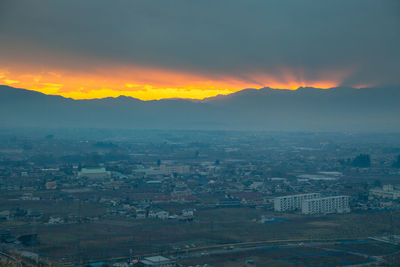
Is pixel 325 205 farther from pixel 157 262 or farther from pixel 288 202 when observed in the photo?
pixel 157 262

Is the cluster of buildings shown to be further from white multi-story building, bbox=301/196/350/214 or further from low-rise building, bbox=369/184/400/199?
low-rise building, bbox=369/184/400/199

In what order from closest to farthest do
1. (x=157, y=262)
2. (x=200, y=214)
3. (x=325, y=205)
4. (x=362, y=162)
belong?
(x=157, y=262) < (x=200, y=214) < (x=325, y=205) < (x=362, y=162)

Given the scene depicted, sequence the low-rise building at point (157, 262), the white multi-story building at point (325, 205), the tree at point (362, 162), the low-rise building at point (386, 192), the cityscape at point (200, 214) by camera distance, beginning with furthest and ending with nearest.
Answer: the tree at point (362, 162)
the low-rise building at point (386, 192)
the white multi-story building at point (325, 205)
the cityscape at point (200, 214)
the low-rise building at point (157, 262)

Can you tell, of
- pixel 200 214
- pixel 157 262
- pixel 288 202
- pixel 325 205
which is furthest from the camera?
pixel 288 202

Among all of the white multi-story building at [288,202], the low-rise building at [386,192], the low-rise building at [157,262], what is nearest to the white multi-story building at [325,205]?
the white multi-story building at [288,202]

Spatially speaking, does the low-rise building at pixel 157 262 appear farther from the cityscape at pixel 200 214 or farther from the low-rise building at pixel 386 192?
the low-rise building at pixel 386 192

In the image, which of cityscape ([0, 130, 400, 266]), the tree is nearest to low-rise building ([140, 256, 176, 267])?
cityscape ([0, 130, 400, 266])

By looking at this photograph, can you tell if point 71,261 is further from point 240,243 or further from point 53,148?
point 53,148

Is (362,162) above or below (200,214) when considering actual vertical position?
above

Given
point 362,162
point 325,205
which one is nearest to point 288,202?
point 325,205
